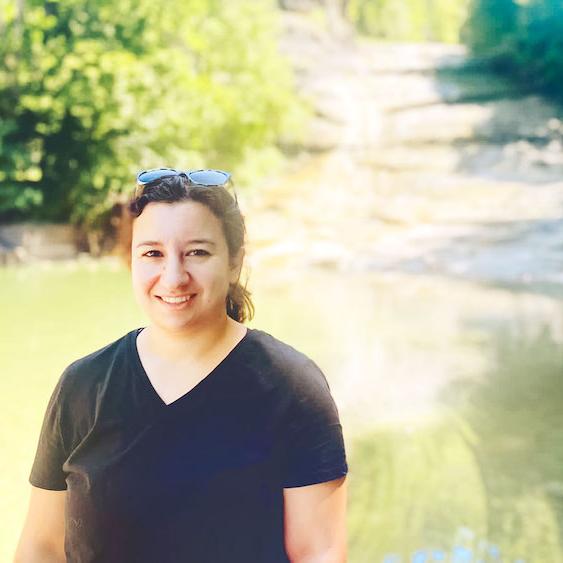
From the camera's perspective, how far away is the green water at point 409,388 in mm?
2502

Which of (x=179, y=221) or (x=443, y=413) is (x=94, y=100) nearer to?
(x=443, y=413)

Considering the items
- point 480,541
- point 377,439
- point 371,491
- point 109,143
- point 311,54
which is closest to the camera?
point 480,541

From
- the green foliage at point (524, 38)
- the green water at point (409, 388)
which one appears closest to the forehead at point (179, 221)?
the green water at point (409, 388)

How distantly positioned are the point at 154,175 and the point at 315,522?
1.25 feet

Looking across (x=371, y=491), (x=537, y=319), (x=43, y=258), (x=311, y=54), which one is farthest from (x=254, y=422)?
(x=311, y=54)

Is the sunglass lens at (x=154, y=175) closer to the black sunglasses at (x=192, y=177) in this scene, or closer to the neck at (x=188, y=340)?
the black sunglasses at (x=192, y=177)

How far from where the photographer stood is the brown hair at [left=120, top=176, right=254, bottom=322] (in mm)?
761

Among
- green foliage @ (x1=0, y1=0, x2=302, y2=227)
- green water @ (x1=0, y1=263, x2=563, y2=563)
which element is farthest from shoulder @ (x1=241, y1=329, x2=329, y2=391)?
green foliage @ (x1=0, y1=0, x2=302, y2=227)

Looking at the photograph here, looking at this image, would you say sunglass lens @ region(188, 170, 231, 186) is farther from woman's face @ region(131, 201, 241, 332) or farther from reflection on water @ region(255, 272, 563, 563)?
reflection on water @ region(255, 272, 563, 563)

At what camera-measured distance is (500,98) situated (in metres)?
10.4

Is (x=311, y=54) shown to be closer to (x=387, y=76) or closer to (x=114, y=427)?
(x=387, y=76)

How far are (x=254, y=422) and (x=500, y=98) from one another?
10.5 m

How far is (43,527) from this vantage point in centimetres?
81

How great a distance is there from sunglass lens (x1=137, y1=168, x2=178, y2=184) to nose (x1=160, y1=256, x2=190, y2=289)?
83mm
